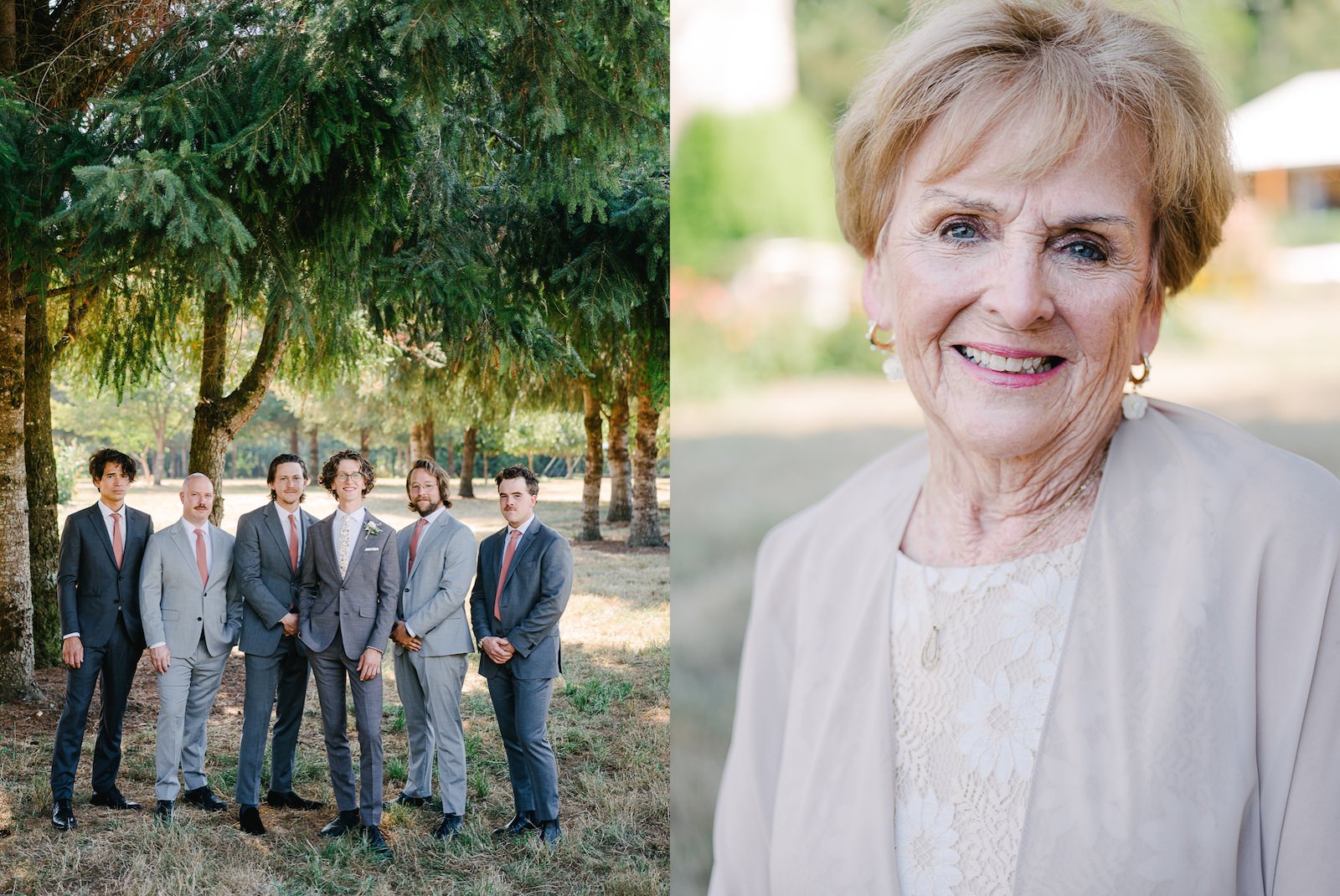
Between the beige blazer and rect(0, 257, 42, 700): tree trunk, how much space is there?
5.35 m

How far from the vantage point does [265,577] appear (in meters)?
4.84

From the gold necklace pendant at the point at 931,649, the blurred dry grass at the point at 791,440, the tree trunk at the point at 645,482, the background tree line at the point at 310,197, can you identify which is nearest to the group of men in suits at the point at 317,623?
the background tree line at the point at 310,197

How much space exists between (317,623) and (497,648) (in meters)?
0.78

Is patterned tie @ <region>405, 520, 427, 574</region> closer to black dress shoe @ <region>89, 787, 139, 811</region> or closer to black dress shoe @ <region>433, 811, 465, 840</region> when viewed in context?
black dress shoe @ <region>433, 811, 465, 840</region>

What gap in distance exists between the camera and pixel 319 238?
16.5 feet

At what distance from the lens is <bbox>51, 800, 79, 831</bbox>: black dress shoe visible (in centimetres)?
476

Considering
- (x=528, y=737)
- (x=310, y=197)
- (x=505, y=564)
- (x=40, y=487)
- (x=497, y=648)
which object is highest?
(x=310, y=197)

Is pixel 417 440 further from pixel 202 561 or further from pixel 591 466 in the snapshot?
pixel 202 561

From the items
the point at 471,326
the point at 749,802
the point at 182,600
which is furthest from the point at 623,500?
the point at 749,802

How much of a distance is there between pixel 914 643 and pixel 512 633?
10.4 feet

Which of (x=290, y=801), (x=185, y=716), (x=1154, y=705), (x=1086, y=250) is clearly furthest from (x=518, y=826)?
(x=1086, y=250)

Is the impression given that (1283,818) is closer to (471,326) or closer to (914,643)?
(914,643)

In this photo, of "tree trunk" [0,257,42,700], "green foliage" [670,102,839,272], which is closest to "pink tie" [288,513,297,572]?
"tree trunk" [0,257,42,700]

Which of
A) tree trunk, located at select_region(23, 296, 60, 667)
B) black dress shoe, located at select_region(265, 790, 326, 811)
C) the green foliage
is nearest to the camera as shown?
the green foliage
